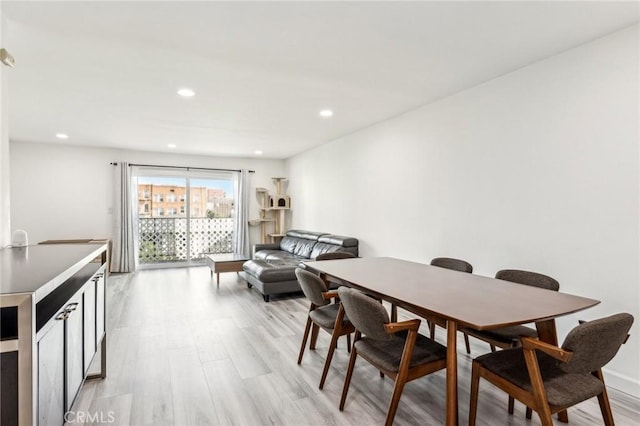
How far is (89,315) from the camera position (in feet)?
6.14

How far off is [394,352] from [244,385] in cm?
114

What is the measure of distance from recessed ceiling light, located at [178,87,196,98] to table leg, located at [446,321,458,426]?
3.14 meters

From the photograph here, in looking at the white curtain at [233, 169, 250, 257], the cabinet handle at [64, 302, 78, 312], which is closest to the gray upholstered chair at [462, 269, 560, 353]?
the cabinet handle at [64, 302, 78, 312]

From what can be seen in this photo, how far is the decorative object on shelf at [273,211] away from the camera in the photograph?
7.51 m

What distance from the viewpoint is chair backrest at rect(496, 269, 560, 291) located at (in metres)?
2.23

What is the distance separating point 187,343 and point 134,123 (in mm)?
3172

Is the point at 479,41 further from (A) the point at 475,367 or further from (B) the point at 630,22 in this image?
(A) the point at 475,367

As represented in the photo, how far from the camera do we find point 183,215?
7227 mm

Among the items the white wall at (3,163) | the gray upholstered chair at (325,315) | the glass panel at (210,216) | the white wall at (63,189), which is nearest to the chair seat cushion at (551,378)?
the gray upholstered chair at (325,315)

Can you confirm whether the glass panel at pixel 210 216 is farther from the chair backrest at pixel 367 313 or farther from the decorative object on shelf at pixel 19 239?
the chair backrest at pixel 367 313

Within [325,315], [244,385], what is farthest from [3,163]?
[325,315]

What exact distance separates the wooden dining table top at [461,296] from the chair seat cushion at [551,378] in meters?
0.30

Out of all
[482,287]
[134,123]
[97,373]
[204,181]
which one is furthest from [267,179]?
[482,287]

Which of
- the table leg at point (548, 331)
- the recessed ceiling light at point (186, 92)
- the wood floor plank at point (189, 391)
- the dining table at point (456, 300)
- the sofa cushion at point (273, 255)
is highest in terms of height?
the recessed ceiling light at point (186, 92)
